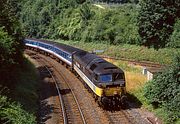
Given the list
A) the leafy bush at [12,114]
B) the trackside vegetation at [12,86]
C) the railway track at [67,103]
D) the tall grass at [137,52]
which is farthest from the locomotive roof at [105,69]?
the tall grass at [137,52]

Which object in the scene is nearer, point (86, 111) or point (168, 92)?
point (168, 92)

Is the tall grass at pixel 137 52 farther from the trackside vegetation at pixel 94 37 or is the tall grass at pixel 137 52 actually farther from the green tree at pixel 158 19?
the green tree at pixel 158 19

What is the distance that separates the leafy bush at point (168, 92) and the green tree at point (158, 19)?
25198mm

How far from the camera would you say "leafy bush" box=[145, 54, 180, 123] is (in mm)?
22109

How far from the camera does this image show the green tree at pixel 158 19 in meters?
50.2

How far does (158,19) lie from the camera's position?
50250mm

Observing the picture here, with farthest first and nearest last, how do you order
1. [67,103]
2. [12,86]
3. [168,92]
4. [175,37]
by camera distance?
1. [175,37]
2. [67,103]
3. [12,86]
4. [168,92]

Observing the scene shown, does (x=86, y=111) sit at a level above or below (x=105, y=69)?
below

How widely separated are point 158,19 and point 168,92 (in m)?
27.9

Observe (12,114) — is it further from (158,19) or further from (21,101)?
(158,19)

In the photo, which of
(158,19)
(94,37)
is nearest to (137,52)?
(158,19)

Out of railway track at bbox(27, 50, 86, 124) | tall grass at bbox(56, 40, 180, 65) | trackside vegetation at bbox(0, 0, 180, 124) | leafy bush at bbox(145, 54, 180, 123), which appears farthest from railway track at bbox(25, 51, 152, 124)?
tall grass at bbox(56, 40, 180, 65)

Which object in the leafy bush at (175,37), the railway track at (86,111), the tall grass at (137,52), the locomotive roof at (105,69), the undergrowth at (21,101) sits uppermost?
the leafy bush at (175,37)

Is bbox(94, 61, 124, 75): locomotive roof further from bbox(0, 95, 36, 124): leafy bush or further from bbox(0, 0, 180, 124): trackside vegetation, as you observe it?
bbox(0, 95, 36, 124): leafy bush
